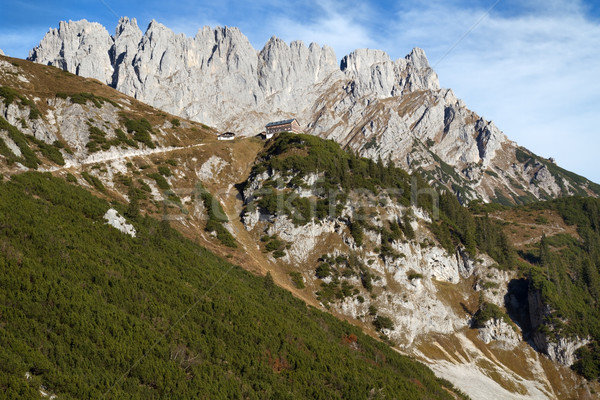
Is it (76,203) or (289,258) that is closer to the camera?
(76,203)

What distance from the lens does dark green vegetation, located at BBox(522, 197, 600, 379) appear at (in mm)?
86062

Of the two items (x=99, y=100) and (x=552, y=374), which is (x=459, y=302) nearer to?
(x=552, y=374)

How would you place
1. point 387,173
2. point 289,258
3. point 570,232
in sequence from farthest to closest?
point 570,232, point 387,173, point 289,258

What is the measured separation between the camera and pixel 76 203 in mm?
56219

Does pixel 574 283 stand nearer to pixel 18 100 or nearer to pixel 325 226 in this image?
pixel 325 226

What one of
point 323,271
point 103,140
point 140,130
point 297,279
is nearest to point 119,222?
point 297,279

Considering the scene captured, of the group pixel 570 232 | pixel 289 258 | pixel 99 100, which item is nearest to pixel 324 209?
pixel 289 258

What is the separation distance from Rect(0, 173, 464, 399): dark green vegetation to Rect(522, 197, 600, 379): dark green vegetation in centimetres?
4470

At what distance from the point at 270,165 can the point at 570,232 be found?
371ft

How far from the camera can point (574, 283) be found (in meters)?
107

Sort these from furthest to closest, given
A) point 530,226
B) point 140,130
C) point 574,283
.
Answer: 1. point 530,226
2. point 140,130
3. point 574,283

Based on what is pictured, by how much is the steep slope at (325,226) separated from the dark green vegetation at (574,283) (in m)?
3.77

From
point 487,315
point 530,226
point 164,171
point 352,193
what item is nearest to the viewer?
point 487,315

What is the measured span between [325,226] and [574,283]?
7147cm
